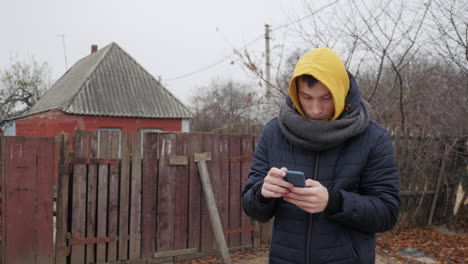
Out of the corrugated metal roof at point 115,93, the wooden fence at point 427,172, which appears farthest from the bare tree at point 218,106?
the wooden fence at point 427,172

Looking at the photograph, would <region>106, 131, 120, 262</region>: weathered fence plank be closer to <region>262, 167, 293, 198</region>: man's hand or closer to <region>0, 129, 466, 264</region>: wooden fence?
<region>0, 129, 466, 264</region>: wooden fence

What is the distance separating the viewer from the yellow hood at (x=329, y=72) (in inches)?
60.2

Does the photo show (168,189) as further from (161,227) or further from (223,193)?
(223,193)

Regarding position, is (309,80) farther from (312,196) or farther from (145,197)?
(145,197)

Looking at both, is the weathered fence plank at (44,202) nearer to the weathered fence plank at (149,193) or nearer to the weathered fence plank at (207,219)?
the weathered fence plank at (149,193)

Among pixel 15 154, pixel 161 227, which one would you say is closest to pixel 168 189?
pixel 161 227

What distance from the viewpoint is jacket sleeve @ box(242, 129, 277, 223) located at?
1590 mm

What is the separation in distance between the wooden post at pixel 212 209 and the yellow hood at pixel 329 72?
3456 mm

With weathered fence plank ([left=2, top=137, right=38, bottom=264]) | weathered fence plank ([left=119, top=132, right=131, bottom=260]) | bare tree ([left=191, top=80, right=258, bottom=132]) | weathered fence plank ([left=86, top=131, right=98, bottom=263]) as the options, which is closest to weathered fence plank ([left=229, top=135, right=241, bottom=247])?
weathered fence plank ([left=119, top=132, right=131, bottom=260])

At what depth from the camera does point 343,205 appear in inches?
55.3

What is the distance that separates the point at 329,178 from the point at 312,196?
0.23m

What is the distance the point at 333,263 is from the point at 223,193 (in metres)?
3.81

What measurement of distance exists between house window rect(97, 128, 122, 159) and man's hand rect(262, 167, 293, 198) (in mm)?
3338

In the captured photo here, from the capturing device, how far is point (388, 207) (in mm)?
1453
